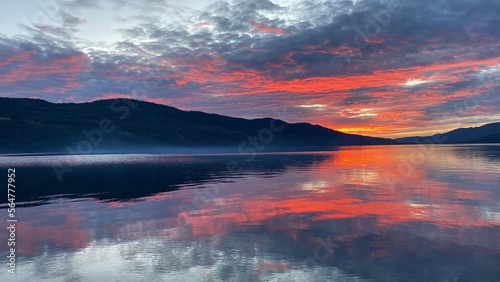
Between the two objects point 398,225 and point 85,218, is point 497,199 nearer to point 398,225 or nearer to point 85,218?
point 398,225

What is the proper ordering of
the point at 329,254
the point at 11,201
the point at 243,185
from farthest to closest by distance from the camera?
the point at 243,185, the point at 11,201, the point at 329,254

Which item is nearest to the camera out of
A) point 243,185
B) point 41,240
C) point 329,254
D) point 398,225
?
point 329,254

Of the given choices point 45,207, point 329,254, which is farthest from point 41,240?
point 329,254

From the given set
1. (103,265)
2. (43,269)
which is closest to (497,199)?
(103,265)

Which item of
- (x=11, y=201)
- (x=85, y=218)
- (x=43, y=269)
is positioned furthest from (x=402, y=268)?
(x=11, y=201)

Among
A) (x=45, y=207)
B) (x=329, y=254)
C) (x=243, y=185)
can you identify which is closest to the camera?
(x=329, y=254)

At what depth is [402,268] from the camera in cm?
1628

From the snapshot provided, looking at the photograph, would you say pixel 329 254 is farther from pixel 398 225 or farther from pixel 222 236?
pixel 398 225

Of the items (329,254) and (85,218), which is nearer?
(329,254)

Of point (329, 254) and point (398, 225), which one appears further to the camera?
point (398, 225)

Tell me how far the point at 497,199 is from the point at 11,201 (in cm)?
4571

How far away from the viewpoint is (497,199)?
34031 mm

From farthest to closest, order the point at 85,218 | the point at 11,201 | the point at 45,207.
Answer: the point at 11,201
the point at 45,207
the point at 85,218

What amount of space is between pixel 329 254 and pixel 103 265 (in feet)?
35.0
